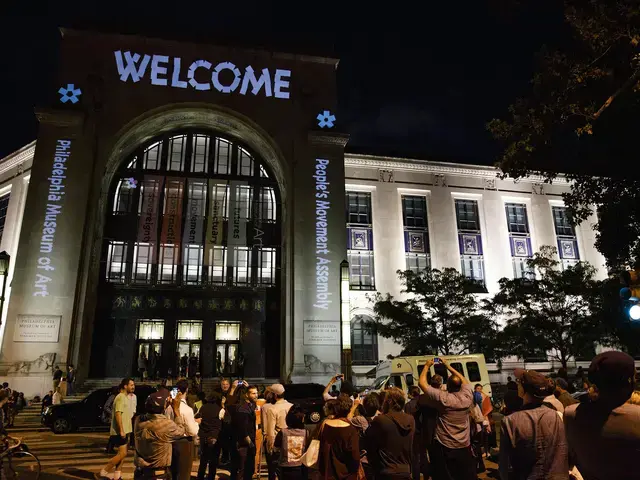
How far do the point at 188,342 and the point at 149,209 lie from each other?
31.0 feet

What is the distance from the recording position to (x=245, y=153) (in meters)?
35.6

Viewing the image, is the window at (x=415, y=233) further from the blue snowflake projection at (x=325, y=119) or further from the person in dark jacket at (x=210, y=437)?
the person in dark jacket at (x=210, y=437)

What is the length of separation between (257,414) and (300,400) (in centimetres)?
852

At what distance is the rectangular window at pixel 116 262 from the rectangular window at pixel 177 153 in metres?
6.59

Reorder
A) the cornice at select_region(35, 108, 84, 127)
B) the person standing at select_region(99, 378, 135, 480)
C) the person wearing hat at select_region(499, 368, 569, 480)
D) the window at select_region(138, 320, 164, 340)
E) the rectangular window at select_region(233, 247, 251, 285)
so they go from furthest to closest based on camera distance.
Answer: the rectangular window at select_region(233, 247, 251, 285)
the window at select_region(138, 320, 164, 340)
the cornice at select_region(35, 108, 84, 127)
the person standing at select_region(99, 378, 135, 480)
the person wearing hat at select_region(499, 368, 569, 480)

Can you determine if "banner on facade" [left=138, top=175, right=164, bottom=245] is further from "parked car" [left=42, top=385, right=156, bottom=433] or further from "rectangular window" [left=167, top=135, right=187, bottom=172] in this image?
"parked car" [left=42, top=385, right=156, bottom=433]

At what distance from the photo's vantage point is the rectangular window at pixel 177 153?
34406 mm

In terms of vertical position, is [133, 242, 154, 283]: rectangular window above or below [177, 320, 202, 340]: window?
above

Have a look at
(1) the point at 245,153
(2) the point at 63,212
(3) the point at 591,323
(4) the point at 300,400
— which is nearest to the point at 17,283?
(2) the point at 63,212

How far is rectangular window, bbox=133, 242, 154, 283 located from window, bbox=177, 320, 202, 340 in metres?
3.85

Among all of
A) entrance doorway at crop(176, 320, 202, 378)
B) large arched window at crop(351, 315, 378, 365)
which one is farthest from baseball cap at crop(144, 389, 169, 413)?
large arched window at crop(351, 315, 378, 365)

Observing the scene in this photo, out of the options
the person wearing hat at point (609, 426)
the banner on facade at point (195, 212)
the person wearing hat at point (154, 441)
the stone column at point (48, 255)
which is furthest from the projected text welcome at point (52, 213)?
the person wearing hat at point (609, 426)

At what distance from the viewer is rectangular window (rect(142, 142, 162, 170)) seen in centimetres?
3419

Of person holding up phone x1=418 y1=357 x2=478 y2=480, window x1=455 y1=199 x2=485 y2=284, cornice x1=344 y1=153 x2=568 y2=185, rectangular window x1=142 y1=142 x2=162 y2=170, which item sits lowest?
person holding up phone x1=418 y1=357 x2=478 y2=480
